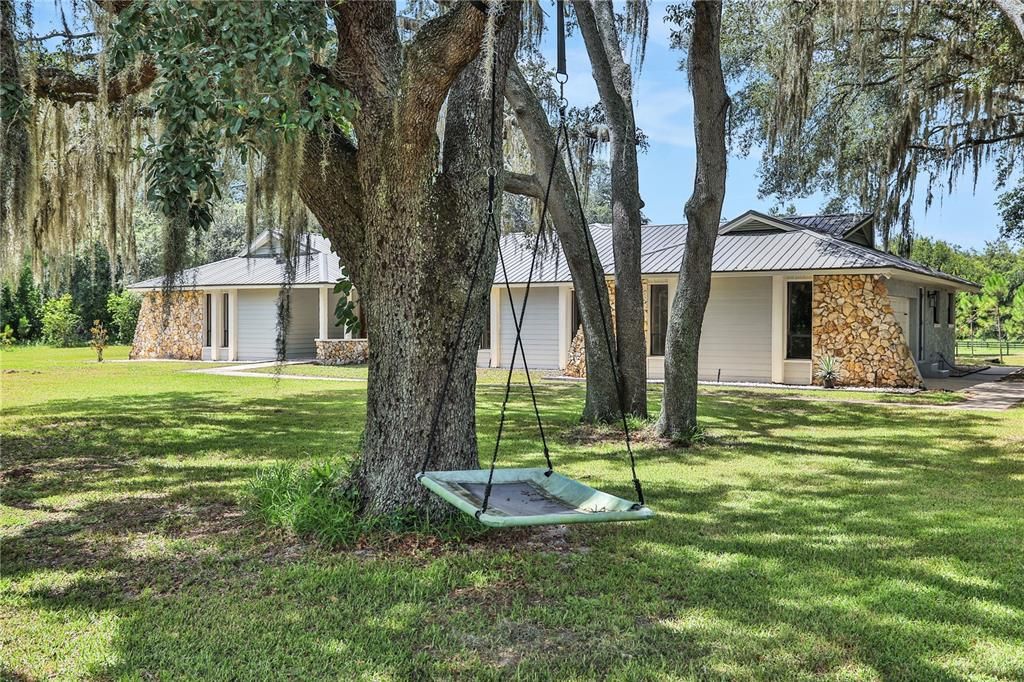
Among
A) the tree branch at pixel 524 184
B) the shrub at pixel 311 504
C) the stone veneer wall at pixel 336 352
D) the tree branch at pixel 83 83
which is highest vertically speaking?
the tree branch at pixel 83 83

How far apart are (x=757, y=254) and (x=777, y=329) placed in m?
1.46

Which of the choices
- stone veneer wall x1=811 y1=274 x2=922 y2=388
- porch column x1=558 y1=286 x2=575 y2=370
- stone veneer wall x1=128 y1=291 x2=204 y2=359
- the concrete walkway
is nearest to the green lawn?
stone veneer wall x1=811 y1=274 x2=922 y2=388

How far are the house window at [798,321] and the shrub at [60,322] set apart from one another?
22.2 meters

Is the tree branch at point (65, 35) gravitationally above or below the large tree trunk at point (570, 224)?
above

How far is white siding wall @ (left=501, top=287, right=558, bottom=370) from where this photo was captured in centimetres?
1670

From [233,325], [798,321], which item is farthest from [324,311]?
[798,321]

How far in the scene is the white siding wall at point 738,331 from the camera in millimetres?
14391

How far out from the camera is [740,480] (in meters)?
5.90

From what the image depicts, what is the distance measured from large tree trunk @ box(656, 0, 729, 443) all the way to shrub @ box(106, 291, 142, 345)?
21.3m

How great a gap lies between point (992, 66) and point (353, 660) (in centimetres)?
1180

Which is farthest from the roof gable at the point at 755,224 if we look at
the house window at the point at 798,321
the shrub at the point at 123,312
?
the shrub at the point at 123,312

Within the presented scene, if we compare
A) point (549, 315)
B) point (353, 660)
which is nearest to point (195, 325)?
point (549, 315)

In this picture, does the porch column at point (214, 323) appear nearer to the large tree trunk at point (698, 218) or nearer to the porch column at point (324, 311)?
the porch column at point (324, 311)

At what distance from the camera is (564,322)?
53.0 feet
